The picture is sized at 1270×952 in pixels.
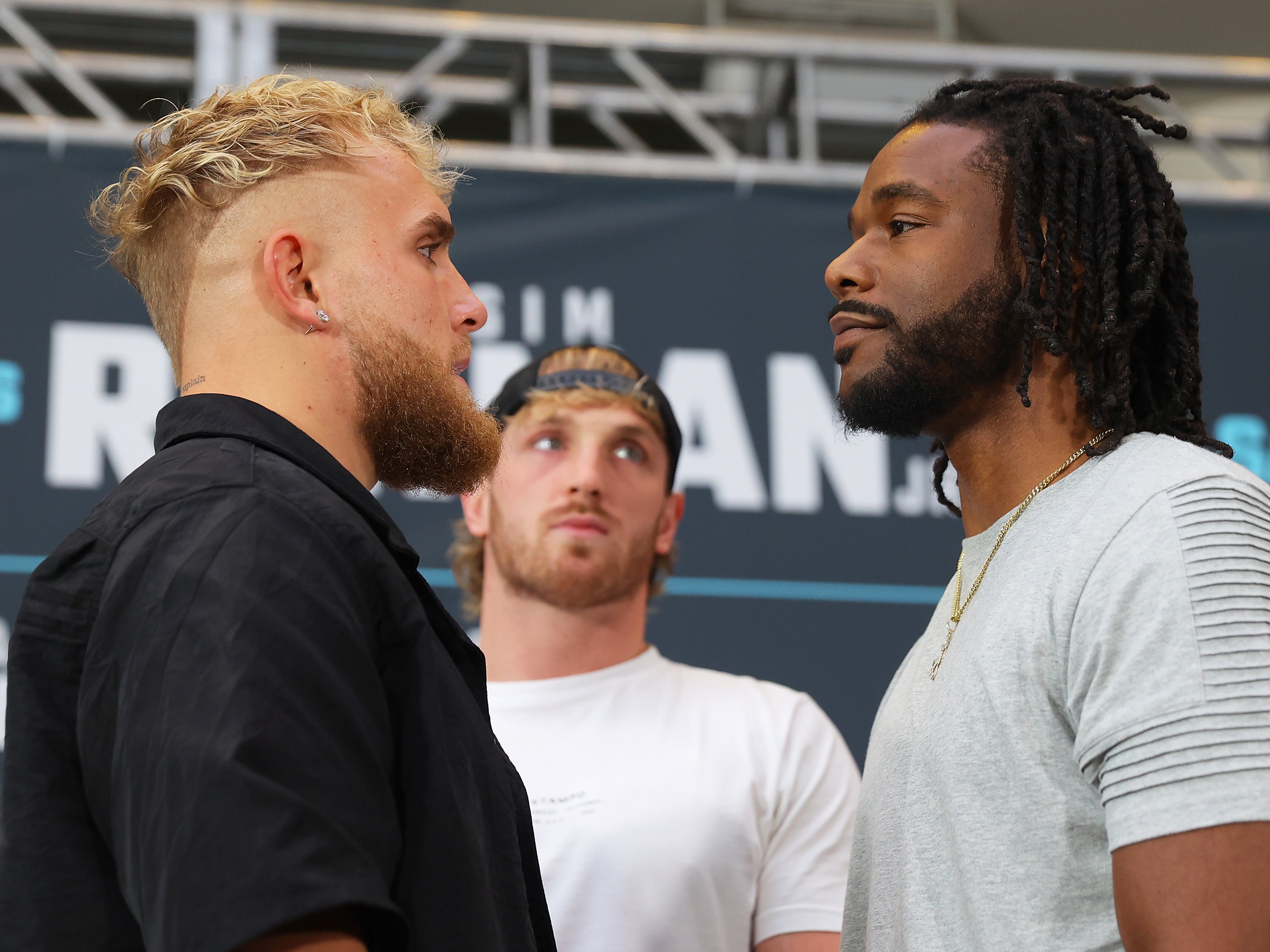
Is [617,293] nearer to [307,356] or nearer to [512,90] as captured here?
[512,90]

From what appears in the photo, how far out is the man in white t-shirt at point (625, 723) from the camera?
225cm

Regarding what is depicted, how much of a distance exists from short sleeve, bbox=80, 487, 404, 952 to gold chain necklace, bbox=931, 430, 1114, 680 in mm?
757

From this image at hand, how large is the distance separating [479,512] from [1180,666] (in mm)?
1888

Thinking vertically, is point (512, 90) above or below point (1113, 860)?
above

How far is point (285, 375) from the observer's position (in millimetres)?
1333

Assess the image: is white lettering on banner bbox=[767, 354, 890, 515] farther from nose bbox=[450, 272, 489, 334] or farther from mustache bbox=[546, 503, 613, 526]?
nose bbox=[450, 272, 489, 334]

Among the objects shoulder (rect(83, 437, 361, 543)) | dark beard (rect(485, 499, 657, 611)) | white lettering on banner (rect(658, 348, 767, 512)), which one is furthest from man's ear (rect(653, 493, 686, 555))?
shoulder (rect(83, 437, 361, 543))

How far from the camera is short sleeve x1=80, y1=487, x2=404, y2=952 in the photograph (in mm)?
915

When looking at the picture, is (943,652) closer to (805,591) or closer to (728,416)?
(805,591)

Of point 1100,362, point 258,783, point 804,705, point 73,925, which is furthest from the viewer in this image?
point 804,705

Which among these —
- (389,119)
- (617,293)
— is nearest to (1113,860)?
(389,119)

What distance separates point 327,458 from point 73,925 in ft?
1.51

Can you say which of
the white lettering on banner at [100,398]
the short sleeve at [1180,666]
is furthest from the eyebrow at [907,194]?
the white lettering on banner at [100,398]

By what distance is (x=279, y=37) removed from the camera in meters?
3.76
